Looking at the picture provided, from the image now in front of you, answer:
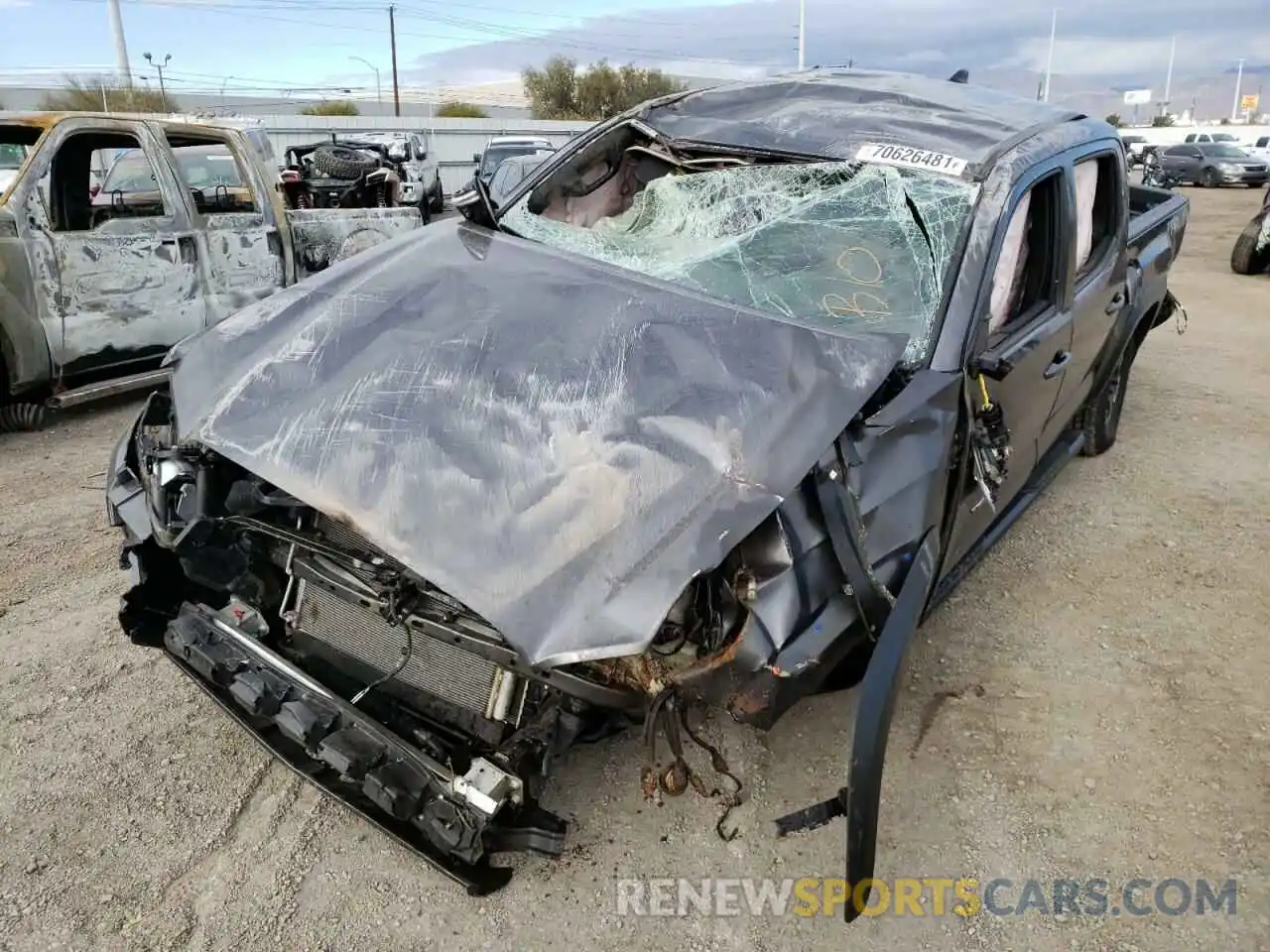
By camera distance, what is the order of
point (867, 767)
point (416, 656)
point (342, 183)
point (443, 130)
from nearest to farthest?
point (867, 767), point (416, 656), point (342, 183), point (443, 130)

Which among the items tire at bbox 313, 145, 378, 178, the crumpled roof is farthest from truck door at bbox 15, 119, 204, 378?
tire at bbox 313, 145, 378, 178

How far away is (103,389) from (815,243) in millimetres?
4443

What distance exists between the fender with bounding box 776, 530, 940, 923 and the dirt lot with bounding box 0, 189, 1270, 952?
1.57 ft

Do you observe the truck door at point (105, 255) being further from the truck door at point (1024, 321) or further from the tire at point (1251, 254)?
the tire at point (1251, 254)

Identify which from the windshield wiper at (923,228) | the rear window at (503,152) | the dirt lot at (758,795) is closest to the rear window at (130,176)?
the dirt lot at (758,795)

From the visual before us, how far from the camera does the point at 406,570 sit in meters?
2.14

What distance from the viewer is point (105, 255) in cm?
533

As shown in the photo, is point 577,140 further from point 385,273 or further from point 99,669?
point 99,669

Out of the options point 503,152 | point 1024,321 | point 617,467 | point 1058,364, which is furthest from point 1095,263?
point 503,152

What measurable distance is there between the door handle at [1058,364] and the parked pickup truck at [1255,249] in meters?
9.89

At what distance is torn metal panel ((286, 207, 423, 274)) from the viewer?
6.55 meters

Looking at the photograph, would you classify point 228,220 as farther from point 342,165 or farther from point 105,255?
point 342,165

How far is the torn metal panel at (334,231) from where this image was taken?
655 cm

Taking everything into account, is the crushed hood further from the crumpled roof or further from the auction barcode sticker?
the crumpled roof
